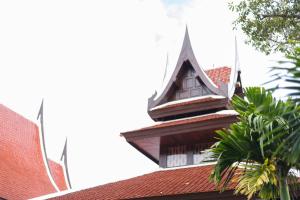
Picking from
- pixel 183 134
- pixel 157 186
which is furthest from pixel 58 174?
pixel 157 186

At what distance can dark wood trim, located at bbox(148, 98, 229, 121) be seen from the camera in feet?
49.9

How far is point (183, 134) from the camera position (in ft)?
47.8

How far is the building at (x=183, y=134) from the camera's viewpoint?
11548mm

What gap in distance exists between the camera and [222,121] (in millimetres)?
13688

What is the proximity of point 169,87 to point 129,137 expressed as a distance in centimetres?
253

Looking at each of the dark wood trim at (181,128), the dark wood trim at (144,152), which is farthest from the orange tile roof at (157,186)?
the dark wood trim at (144,152)

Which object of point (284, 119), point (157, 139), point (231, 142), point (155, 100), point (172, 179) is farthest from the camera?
point (155, 100)

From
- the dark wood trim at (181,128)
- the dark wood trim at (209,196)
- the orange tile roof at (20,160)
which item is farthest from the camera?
the orange tile roof at (20,160)

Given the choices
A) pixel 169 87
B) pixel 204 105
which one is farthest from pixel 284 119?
pixel 169 87

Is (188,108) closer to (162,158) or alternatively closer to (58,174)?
(162,158)

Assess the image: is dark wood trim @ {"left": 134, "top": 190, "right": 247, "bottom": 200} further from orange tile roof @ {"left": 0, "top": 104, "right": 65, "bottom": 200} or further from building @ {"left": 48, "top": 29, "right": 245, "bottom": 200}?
orange tile roof @ {"left": 0, "top": 104, "right": 65, "bottom": 200}

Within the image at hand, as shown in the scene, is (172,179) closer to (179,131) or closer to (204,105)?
(179,131)

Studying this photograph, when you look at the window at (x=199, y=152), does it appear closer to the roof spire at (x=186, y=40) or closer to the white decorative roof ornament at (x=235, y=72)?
the white decorative roof ornament at (x=235, y=72)

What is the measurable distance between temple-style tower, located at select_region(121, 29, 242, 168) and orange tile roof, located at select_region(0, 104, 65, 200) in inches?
267
